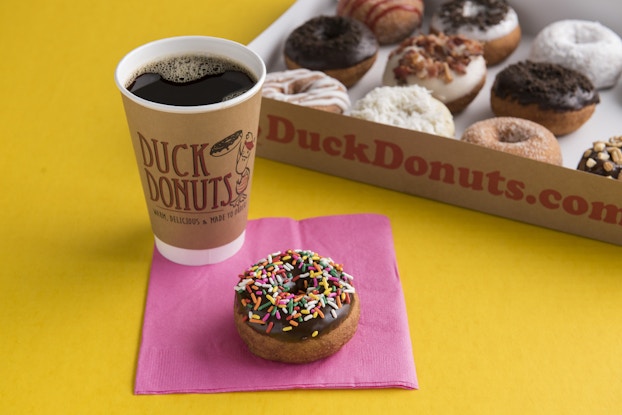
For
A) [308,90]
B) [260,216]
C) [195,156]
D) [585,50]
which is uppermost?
[195,156]

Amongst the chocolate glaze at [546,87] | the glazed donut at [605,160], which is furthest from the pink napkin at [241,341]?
the chocolate glaze at [546,87]

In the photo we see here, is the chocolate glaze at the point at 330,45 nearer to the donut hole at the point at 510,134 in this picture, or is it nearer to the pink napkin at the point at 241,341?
the donut hole at the point at 510,134

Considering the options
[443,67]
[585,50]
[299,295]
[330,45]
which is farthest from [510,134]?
[299,295]

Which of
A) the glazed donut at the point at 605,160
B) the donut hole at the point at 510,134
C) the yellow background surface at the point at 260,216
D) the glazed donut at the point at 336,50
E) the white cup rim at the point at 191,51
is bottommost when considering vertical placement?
the yellow background surface at the point at 260,216

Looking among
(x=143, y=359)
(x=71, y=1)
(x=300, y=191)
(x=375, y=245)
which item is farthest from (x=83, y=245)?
(x=71, y=1)

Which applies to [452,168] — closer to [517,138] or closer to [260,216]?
[517,138]

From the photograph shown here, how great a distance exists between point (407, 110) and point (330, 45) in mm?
379

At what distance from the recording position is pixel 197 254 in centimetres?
162

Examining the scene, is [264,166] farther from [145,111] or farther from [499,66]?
[499,66]

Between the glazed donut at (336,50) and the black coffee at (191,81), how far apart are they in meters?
0.71

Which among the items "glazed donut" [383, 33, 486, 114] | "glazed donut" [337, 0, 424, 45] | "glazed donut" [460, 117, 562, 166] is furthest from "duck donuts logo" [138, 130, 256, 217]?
"glazed donut" [337, 0, 424, 45]

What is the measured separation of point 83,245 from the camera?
1716 millimetres

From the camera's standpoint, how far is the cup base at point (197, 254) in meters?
1.62

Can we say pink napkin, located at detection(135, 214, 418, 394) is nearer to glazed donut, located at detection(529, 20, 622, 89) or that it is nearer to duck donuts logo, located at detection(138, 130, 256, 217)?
duck donuts logo, located at detection(138, 130, 256, 217)
